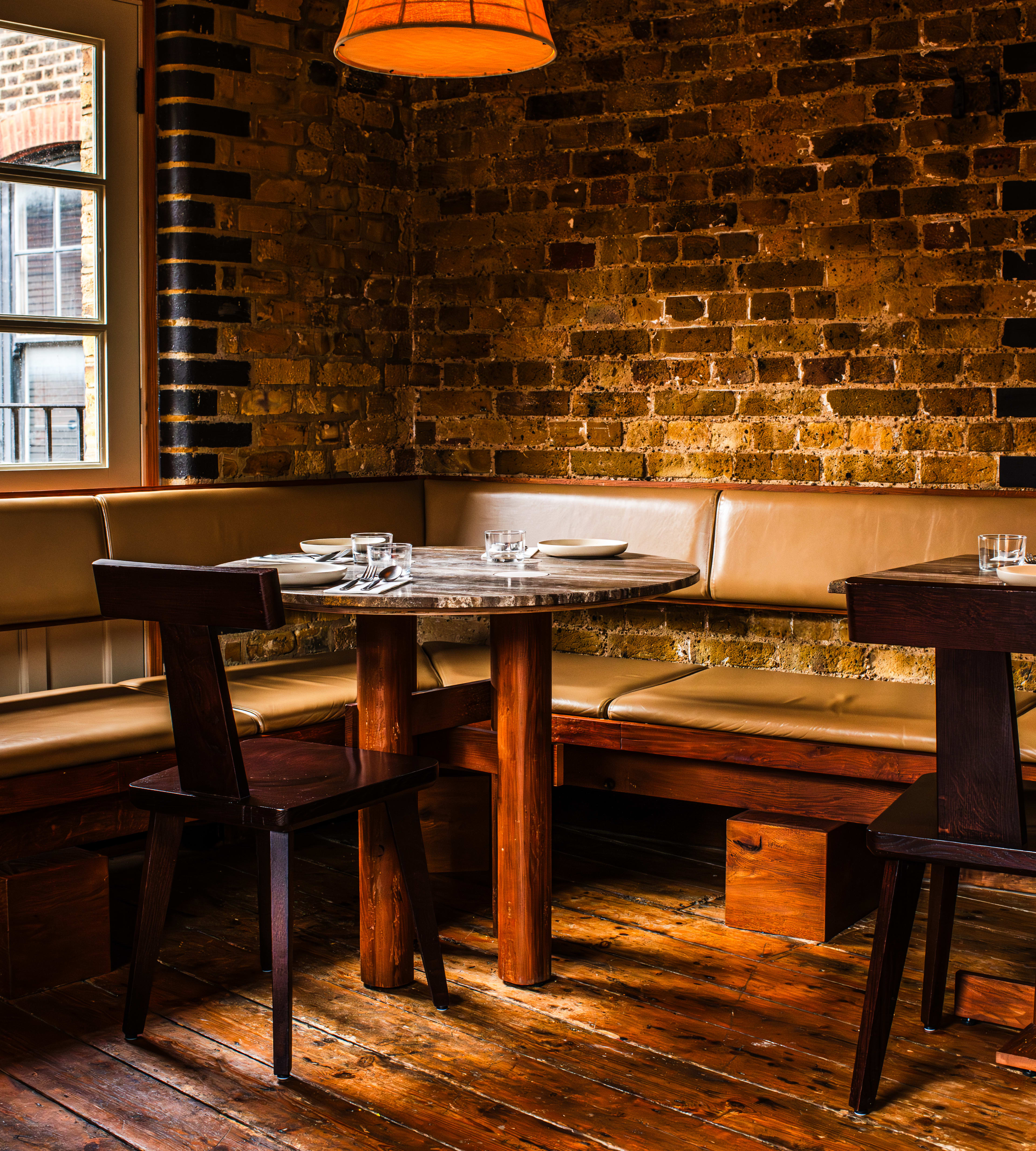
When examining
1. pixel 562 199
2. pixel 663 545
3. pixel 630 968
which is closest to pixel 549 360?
pixel 562 199

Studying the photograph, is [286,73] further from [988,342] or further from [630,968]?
[630,968]

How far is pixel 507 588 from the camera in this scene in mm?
2570

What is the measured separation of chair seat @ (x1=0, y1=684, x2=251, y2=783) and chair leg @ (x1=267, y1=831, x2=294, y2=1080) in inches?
29.5

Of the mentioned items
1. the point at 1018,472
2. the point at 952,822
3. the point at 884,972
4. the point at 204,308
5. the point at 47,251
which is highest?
the point at 47,251

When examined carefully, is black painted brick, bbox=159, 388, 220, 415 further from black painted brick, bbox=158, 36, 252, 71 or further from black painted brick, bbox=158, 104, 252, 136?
black painted brick, bbox=158, 36, 252, 71

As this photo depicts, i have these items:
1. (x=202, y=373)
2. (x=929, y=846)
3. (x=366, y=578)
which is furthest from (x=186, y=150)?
(x=929, y=846)

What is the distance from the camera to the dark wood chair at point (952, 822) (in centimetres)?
208

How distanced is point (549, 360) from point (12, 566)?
1930mm

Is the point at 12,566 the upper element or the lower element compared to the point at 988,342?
lower

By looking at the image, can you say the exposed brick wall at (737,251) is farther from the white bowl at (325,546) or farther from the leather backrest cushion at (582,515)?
the white bowl at (325,546)

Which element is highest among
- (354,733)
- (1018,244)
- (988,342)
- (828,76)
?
(828,76)

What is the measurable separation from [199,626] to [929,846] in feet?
4.19

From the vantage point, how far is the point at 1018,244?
12.2 ft

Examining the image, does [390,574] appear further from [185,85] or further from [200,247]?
[185,85]
